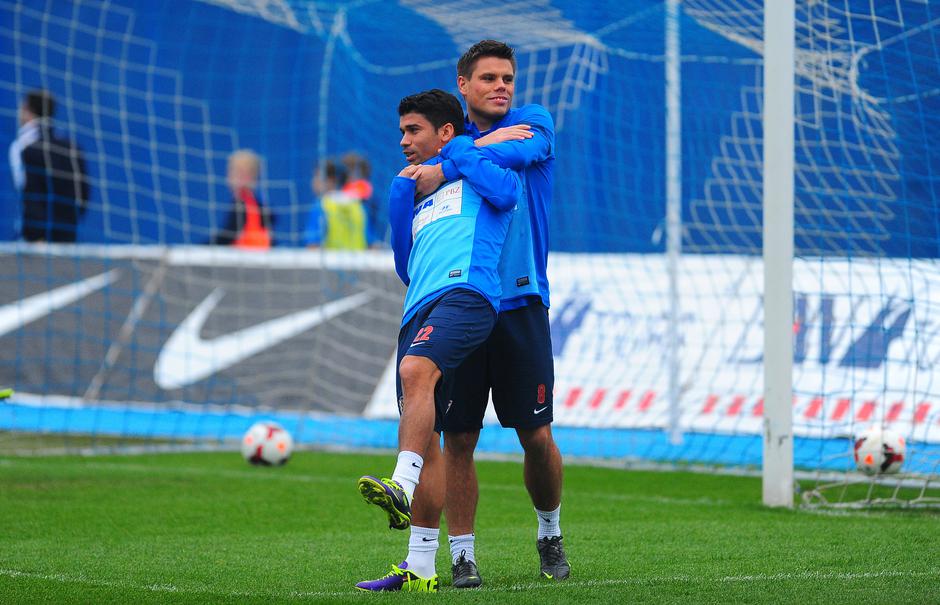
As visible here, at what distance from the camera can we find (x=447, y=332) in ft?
14.0

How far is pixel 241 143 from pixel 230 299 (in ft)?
15.7

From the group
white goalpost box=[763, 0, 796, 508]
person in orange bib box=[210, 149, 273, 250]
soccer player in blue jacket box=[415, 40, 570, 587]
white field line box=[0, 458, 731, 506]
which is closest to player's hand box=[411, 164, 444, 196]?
soccer player in blue jacket box=[415, 40, 570, 587]

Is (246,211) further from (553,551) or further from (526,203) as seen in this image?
(553,551)

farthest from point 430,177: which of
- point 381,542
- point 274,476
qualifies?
point 274,476

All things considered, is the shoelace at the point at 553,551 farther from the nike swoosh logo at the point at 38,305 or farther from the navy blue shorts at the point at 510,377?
the nike swoosh logo at the point at 38,305

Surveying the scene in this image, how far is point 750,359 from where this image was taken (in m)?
9.99

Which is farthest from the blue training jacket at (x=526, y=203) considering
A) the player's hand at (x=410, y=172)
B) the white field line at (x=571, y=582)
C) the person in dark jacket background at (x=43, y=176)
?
the person in dark jacket background at (x=43, y=176)

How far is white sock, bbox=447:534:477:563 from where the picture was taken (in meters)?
4.59

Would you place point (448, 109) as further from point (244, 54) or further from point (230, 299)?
point (244, 54)

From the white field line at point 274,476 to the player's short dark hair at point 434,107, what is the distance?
3.44 metres

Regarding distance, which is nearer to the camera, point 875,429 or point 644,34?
point 875,429

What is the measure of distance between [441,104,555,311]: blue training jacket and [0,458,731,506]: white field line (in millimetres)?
3067

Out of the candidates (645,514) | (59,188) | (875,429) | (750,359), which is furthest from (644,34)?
(59,188)

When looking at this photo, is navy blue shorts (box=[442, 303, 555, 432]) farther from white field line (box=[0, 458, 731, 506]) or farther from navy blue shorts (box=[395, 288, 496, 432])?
white field line (box=[0, 458, 731, 506])
